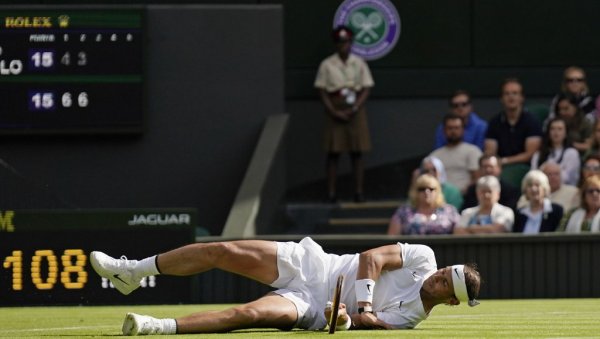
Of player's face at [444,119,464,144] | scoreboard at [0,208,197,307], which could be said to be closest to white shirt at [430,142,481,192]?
player's face at [444,119,464,144]

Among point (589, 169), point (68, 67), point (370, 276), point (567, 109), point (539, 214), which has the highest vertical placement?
point (68, 67)

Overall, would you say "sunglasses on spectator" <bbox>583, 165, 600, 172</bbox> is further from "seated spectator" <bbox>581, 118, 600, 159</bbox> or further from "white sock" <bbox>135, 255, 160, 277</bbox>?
"white sock" <bbox>135, 255, 160, 277</bbox>

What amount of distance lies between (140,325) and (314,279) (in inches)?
52.0

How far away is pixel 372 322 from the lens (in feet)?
33.8

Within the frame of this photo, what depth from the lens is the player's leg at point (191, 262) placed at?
33.6 feet

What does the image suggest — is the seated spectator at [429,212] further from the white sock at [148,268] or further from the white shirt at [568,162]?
the white sock at [148,268]

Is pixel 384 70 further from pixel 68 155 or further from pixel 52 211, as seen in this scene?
pixel 52 211

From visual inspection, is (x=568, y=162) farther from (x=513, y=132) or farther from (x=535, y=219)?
(x=535, y=219)

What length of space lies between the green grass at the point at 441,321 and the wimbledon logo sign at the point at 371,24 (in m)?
5.97

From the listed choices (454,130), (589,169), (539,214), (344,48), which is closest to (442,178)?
(454,130)

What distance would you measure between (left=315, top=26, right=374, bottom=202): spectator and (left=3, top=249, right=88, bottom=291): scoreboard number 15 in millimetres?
4522

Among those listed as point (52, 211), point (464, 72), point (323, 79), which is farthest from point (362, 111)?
point (52, 211)

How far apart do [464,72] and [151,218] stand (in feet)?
21.1

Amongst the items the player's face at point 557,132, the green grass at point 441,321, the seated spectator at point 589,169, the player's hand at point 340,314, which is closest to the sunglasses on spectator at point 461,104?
the player's face at point 557,132
